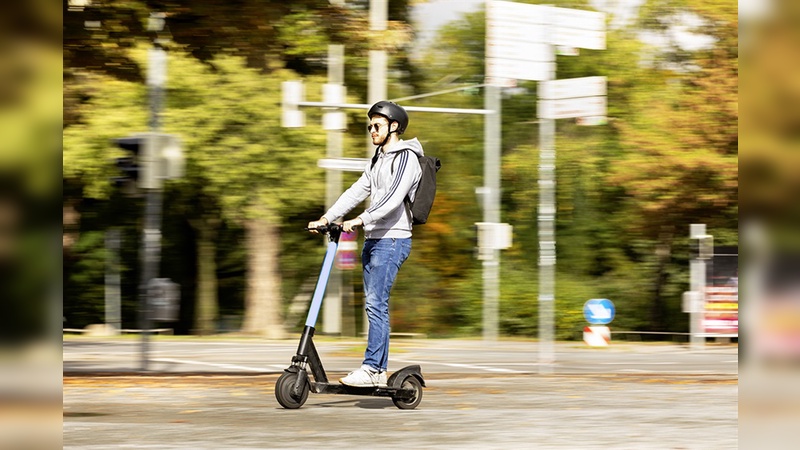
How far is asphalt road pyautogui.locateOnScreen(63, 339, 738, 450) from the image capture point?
6.23 meters

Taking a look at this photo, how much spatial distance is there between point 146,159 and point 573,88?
4.40 metres

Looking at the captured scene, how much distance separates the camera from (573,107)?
40.5 feet

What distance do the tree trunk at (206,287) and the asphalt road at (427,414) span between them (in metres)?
23.8

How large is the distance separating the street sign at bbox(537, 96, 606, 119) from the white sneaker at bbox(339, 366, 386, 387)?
16.7 feet

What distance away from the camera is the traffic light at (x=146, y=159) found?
42.8 ft

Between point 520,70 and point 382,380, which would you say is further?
point 520,70

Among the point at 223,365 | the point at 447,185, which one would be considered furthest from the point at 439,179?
the point at 223,365

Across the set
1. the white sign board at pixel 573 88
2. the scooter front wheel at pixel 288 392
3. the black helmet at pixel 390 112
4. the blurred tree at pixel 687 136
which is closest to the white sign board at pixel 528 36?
the white sign board at pixel 573 88

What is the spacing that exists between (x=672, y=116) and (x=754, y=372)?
29788 millimetres

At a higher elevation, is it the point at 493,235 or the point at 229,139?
the point at 229,139

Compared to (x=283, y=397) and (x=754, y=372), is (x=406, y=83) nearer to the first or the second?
(x=283, y=397)

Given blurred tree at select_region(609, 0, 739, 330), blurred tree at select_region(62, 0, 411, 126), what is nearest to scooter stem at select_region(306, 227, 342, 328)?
blurred tree at select_region(62, 0, 411, 126)

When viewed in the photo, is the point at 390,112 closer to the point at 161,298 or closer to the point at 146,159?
the point at 146,159

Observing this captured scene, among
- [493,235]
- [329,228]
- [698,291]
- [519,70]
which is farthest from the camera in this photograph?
[698,291]
